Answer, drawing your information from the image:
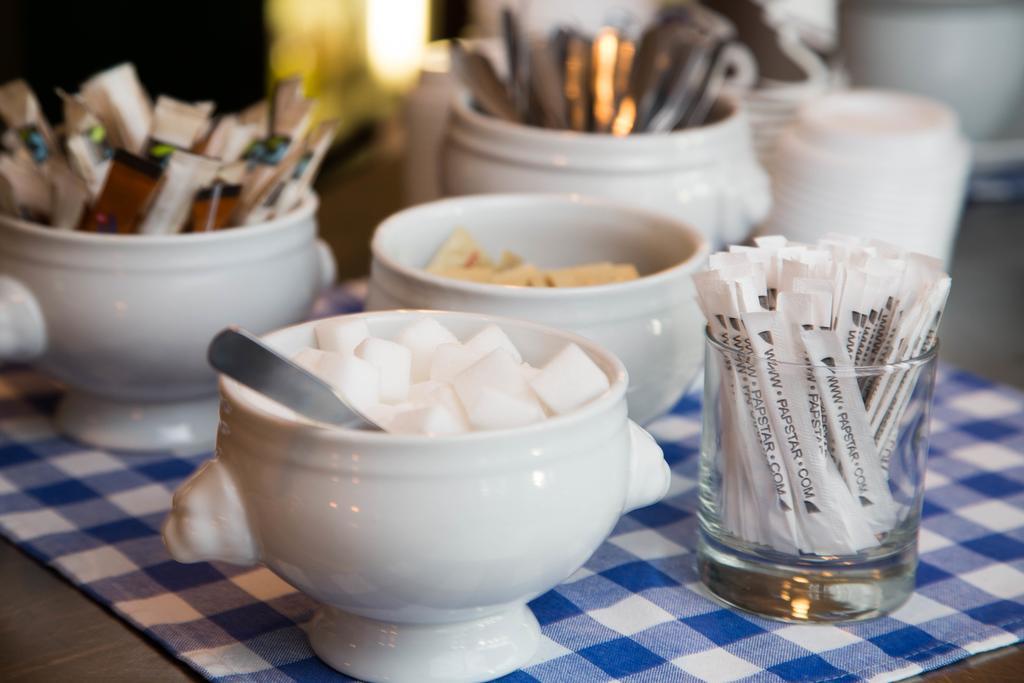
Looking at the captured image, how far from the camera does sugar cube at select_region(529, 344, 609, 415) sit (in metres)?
0.42

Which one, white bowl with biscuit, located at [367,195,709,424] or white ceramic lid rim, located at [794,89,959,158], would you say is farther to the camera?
white ceramic lid rim, located at [794,89,959,158]

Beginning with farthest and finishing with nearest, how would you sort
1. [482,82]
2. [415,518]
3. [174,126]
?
[482,82], [174,126], [415,518]

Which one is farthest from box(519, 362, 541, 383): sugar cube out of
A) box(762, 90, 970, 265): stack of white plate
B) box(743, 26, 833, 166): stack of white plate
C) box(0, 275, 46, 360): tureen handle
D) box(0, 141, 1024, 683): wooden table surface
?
box(743, 26, 833, 166): stack of white plate

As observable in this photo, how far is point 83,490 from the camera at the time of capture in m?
0.58

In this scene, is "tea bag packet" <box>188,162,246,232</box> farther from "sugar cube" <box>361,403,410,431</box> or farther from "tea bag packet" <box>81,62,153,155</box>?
"sugar cube" <box>361,403,410,431</box>

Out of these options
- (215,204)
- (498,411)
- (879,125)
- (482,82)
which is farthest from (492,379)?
(879,125)

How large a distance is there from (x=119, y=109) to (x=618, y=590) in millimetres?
321

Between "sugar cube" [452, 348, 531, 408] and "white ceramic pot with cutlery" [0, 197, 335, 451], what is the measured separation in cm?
21

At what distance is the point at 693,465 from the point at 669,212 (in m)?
0.14

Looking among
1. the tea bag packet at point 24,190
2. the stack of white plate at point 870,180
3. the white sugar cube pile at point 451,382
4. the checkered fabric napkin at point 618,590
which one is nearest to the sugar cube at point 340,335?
the white sugar cube pile at point 451,382

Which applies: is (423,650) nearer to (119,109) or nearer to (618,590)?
(618,590)

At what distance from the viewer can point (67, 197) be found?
1.92ft

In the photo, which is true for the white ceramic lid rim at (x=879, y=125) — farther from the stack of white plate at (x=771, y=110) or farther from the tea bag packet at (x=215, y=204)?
the tea bag packet at (x=215, y=204)

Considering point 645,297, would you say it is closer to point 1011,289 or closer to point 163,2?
point 1011,289
